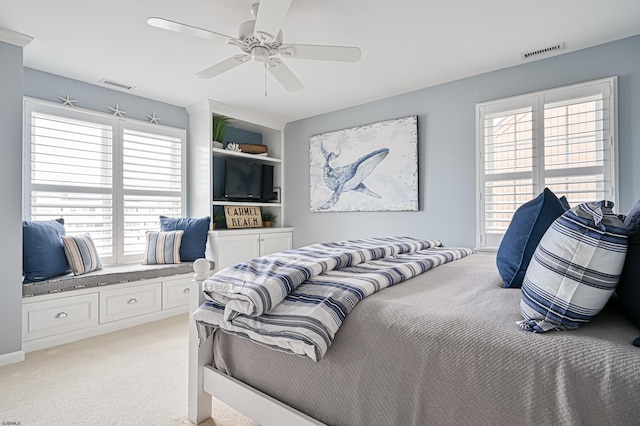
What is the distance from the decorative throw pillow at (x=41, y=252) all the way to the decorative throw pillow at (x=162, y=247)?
0.77 m

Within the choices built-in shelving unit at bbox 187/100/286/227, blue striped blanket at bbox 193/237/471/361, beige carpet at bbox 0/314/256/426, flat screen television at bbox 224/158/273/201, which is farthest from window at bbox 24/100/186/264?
blue striped blanket at bbox 193/237/471/361

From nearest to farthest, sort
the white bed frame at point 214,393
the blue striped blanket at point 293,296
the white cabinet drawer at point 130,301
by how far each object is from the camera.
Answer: the blue striped blanket at point 293,296 < the white bed frame at point 214,393 < the white cabinet drawer at point 130,301

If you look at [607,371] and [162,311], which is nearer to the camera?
[607,371]

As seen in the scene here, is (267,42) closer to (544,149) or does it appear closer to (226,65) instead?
(226,65)

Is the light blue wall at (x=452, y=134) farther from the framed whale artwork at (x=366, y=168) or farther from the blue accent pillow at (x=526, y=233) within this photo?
the blue accent pillow at (x=526, y=233)

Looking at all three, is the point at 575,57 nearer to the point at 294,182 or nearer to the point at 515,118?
the point at 515,118

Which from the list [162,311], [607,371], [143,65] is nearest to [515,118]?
[607,371]

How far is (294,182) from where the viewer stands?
194 inches

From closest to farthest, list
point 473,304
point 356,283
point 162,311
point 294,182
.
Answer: point 473,304 < point 356,283 < point 162,311 < point 294,182

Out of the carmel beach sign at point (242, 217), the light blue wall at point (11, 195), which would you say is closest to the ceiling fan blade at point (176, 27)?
the light blue wall at point (11, 195)

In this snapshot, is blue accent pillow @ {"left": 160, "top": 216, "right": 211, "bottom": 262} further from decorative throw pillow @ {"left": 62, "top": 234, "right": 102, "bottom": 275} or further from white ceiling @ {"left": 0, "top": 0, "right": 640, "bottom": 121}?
white ceiling @ {"left": 0, "top": 0, "right": 640, "bottom": 121}

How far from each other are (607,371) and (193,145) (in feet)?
14.3

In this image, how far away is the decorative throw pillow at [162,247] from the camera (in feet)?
12.0

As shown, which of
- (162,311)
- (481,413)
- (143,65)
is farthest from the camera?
(162,311)
